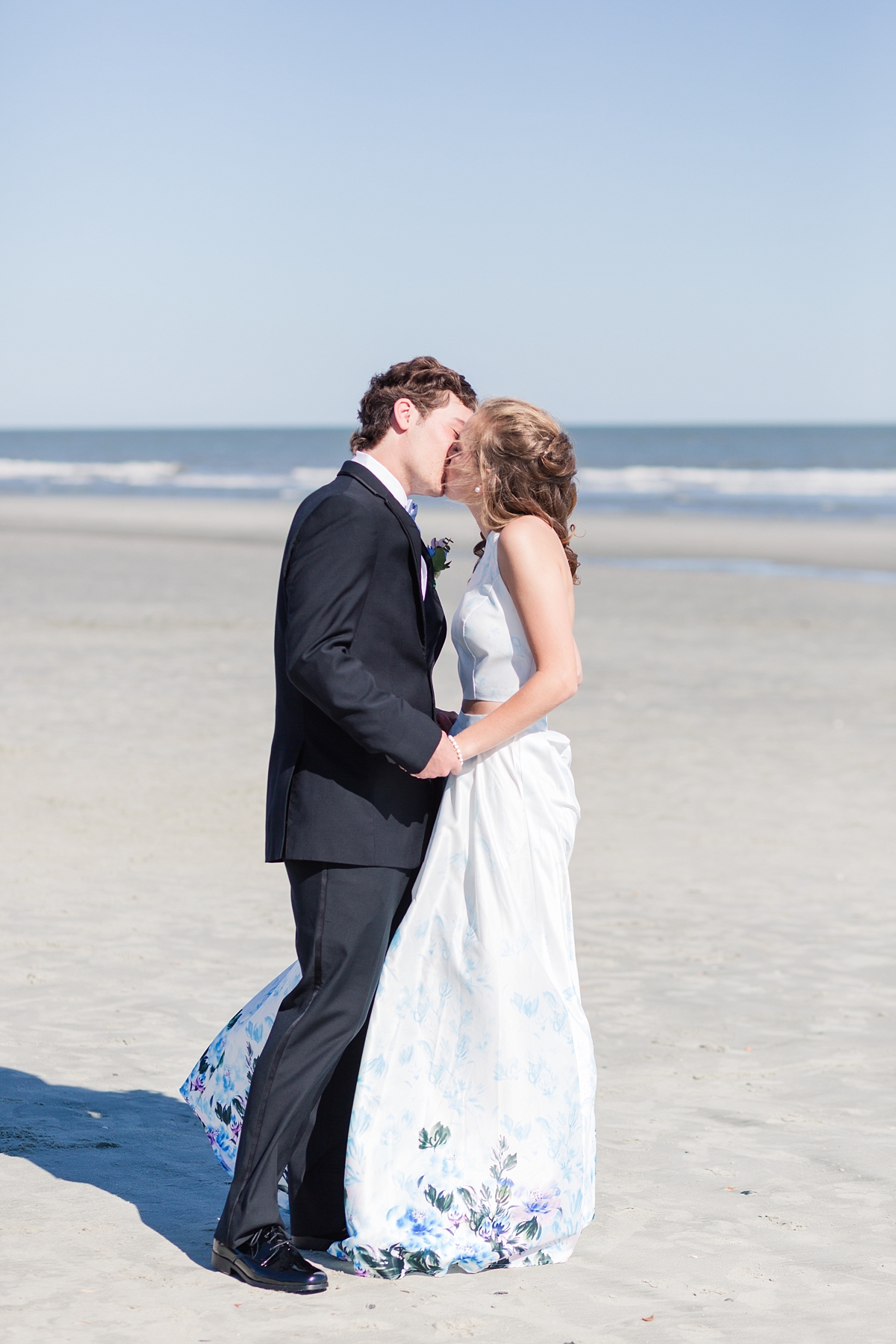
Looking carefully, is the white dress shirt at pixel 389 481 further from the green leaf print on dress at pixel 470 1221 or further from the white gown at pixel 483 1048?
the green leaf print on dress at pixel 470 1221

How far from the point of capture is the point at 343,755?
3.01m

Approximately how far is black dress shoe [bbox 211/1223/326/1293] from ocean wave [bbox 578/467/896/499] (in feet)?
135

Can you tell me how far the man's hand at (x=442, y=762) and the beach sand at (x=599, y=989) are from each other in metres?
1.05

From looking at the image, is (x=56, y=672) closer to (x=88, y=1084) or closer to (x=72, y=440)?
(x=88, y=1084)

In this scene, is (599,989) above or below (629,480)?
below

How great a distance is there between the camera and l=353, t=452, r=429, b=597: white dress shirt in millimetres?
3053

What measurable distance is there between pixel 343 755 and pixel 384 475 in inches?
22.6

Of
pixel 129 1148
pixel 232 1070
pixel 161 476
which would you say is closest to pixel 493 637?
pixel 232 1070

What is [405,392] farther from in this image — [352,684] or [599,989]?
[599,989]

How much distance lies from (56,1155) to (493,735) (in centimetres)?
162

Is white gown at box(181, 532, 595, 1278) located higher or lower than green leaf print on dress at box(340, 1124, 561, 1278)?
higher

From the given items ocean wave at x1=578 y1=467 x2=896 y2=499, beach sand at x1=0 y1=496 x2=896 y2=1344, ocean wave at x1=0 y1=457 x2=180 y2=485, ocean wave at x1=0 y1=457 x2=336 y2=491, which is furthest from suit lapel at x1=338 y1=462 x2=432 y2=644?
ocean wave at x1=0 y1=457 x2=180 y2=485

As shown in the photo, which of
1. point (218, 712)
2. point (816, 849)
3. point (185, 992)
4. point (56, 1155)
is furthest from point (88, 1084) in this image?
point (218, 712)

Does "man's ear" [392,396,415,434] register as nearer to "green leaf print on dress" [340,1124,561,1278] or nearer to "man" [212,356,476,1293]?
"man" [212,356,476,1293]
